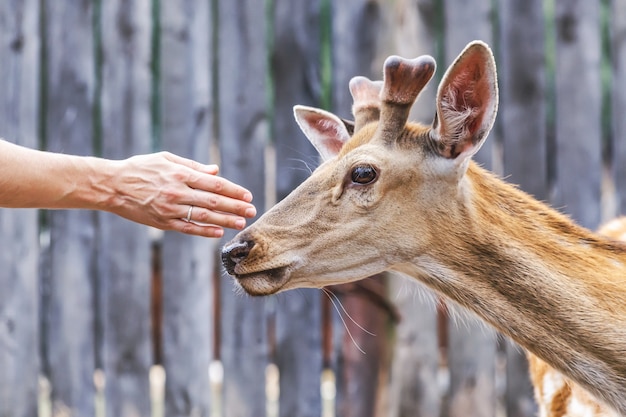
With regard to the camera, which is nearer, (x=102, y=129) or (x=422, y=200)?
(x=422, y=200)

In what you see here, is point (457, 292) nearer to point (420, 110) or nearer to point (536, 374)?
point (536, 374)

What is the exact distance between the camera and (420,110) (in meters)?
4.56

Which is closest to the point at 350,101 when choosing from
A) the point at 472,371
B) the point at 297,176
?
the point at 297,176

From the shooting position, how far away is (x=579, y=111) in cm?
462

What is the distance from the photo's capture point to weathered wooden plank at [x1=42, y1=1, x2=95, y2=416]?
15.7ft

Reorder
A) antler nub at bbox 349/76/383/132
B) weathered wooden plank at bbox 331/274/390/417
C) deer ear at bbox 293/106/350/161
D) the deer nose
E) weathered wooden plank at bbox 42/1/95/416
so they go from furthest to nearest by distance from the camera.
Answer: weathered wooden plank at bbox 42/1/95/416, weathered wooden plank at bbox 331/274/390/417, deer ear at bbox 293/106/350/161, antler nub at bbox 349/76/383/132, the deer nose

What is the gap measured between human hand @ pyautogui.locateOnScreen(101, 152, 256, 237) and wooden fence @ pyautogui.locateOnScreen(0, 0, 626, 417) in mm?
1499

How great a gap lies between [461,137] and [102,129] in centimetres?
236

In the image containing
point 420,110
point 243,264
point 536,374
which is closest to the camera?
point 243,264

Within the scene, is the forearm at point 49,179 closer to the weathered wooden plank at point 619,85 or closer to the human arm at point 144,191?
the human arm at point 144,191

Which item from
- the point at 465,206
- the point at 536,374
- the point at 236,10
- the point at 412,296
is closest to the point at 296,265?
the point at 465,206

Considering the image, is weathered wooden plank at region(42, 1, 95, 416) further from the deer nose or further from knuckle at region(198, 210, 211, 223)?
the deer nose

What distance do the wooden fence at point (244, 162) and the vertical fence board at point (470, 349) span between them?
1cm

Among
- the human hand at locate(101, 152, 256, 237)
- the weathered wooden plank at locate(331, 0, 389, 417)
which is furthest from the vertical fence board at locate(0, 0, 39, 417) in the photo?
the human hand at locate(101, 152, 256, 237)
